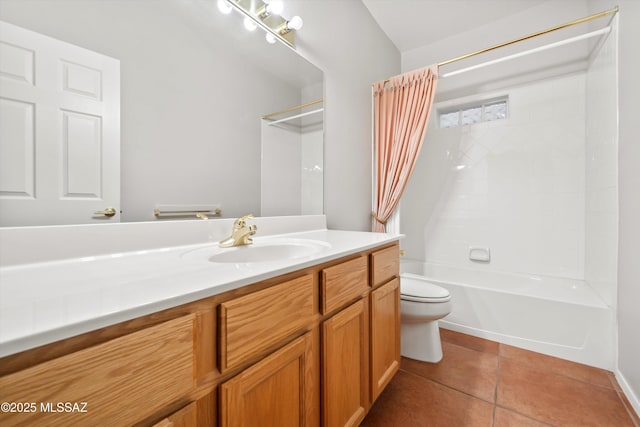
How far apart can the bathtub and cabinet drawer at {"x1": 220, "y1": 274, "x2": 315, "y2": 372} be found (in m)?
1.73

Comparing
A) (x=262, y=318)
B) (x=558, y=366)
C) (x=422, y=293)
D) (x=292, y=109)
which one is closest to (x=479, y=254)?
(x=558, y=366)

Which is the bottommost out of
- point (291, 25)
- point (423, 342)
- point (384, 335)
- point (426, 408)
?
point (426, 408)

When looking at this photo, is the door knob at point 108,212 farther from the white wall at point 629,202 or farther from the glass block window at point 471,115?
the glass block window at point 471,115

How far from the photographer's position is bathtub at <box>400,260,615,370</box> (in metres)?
1.62

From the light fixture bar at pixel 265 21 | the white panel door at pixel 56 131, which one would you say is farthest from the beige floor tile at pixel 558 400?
the light fixture bar at pixel 265 21

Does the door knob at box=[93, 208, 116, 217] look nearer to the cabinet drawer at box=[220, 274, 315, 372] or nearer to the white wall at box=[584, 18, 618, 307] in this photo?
the cabinet drawer at box=[220, 274, 315, 372]

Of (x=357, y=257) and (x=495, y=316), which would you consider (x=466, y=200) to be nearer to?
(x=495, y=316)

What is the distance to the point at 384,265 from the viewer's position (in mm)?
1265

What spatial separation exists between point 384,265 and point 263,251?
1.87ft

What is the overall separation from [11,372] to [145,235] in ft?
2.16

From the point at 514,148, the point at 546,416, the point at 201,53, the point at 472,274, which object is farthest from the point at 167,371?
the point at 514,148

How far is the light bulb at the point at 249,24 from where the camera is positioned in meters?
1.30

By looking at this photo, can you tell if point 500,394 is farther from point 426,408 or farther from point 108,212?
point 108,212

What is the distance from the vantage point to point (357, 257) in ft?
3.51
